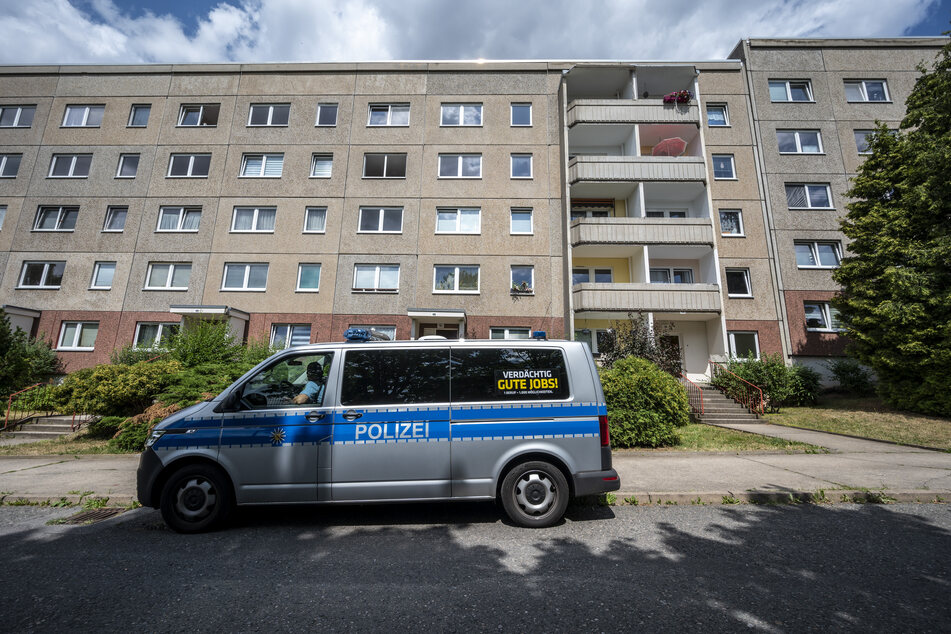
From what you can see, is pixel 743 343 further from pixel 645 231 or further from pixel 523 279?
pixel 523 279

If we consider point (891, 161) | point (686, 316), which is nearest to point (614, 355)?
point (686, 316)

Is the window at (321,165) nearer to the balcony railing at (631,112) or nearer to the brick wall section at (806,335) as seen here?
the balcony railing at (631,112)

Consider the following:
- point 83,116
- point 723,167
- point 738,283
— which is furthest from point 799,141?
point 83,116

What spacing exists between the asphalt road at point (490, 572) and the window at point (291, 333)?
12074mm

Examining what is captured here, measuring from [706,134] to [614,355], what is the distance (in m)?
12.5

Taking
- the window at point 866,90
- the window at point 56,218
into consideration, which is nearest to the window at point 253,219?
the window at point 56,218

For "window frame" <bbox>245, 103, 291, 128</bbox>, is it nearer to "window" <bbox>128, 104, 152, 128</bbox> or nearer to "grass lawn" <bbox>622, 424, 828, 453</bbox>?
"window" <bbox>128, 104, 152, 128</bbox>

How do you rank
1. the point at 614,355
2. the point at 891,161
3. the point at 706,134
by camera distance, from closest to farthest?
the point at 891,161 < the point at 614,355 < the point at 706,134

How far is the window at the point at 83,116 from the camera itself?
19.3m

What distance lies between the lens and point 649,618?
104 inches

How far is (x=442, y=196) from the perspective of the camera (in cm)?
1789

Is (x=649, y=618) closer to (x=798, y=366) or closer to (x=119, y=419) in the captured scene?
(x=119, y=419)

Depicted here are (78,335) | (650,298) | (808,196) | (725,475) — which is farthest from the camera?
(808,196)

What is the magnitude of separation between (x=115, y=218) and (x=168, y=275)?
4.15 meters
